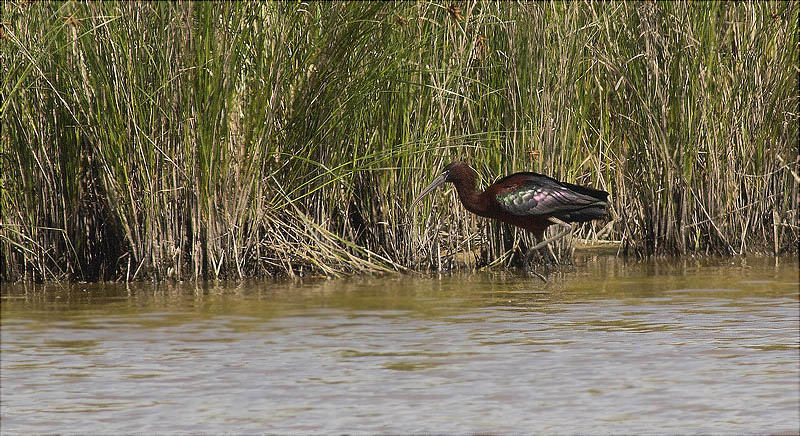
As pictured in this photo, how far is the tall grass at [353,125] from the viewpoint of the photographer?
7.40 meters

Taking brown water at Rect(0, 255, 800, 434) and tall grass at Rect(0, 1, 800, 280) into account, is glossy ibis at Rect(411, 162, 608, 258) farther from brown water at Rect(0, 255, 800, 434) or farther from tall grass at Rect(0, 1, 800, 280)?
brown water at Rect(0, 255, 800, 434)

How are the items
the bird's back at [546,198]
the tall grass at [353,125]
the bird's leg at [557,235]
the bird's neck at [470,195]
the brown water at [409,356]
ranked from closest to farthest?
the brown water at [409,356]
the tall grass at [353,125]
the bird's back at [546,198]
the bird's neck at [470,195]
the bird's leg at [557,235]

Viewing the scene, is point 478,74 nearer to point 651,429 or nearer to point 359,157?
point 359,157

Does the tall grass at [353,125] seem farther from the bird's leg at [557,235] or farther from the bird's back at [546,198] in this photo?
the bird's back at [546,198]

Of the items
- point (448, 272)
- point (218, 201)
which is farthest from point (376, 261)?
point (218, 201)

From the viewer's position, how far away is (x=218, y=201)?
297 inches

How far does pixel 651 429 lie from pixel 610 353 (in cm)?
124

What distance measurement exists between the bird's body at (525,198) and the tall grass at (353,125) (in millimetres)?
247

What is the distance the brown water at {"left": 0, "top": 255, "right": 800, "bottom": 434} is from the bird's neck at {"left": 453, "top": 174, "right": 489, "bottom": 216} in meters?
0.42

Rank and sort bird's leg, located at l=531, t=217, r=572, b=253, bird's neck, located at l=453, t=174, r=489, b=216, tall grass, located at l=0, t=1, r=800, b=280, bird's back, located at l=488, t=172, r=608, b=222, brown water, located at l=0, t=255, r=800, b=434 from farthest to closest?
bird's leg, located at l=531, t=217, r=572, b=253 → bird's neck, located at l=453, t=174, r=489, b=216 → bird's back, located at l=488, t=172, r=608, b=222 → tall grass, located at l=0, t=1, r=800, b=280 → brown water, located at l=0, t=255, r=800, b=434

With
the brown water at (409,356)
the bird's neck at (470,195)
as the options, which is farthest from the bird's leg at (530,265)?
the bird's neck at (470,195)

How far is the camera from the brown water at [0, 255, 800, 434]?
4.30 metres

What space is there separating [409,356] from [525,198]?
2.44 m

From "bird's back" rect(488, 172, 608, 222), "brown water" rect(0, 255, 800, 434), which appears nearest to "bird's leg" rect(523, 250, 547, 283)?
"brown water" rect(0, 255, 800, 434)
